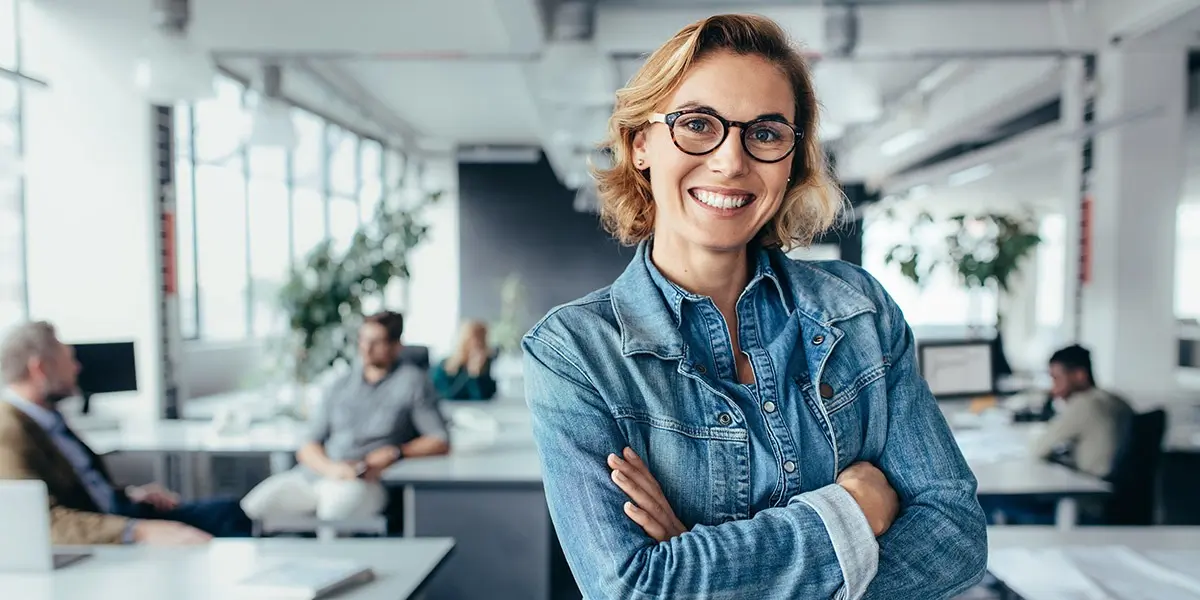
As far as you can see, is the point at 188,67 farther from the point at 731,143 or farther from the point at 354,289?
the point at 731,143

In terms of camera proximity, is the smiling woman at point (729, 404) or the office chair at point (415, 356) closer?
the smiling woman at point (729, 404)

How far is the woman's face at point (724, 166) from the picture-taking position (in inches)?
48.3

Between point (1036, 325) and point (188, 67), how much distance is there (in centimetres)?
1450

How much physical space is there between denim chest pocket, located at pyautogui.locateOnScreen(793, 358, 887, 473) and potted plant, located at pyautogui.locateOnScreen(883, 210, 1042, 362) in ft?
13.3

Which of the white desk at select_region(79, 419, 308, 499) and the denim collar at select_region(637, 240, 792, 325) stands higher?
the denim collar at select_region(637, 240, 792, 325)

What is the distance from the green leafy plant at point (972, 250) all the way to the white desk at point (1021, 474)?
96 cm

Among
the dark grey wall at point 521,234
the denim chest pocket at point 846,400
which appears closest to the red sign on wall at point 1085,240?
the denim chest pocket at point 846,400

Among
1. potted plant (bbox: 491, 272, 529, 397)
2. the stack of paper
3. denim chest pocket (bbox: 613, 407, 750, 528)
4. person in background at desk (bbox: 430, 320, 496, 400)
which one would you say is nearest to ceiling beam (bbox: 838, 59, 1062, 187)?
person in background at desk (bbox: 430, 320, 496, 400)

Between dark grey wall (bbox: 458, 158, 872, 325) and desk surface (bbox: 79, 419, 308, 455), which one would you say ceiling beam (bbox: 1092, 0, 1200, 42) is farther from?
dark grey wall (bbox: 458, 158, 872, 325)

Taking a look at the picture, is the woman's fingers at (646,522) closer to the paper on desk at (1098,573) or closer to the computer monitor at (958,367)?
the paper on desk at (1098,573)

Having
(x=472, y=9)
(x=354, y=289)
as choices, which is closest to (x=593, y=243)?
(x=472, y=9)

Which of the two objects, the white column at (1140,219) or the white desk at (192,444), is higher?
the white column at (1140,219)

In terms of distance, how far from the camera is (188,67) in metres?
3.32

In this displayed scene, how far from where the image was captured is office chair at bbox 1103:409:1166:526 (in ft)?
13.0
